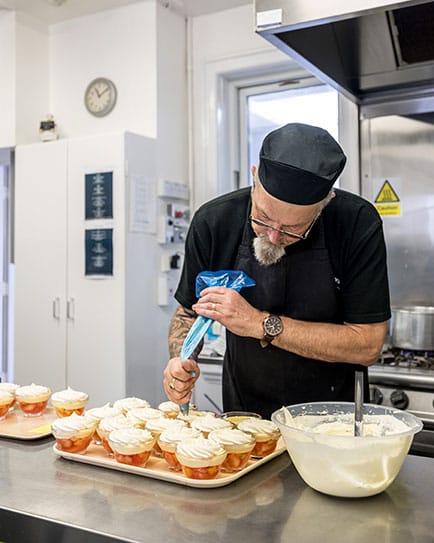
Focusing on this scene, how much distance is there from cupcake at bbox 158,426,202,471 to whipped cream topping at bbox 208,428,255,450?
0.06 m

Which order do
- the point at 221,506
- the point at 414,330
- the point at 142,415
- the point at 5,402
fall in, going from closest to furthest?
the point at 221,506
the point at 142,415
the point at 5,402
the point at 414,330

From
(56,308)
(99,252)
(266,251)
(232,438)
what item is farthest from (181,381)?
(56,308)

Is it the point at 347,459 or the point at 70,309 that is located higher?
the point at 70,309

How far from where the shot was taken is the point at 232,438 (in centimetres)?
132

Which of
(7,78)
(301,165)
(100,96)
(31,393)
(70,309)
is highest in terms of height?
(7,78)

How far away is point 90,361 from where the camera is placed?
141 inches

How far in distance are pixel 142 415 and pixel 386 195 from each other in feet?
6.41

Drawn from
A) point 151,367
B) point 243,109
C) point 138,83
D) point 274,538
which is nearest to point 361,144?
point 243,109

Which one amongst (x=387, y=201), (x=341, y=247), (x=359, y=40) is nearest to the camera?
(x=341, y=247)

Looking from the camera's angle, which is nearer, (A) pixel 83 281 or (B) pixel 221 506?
(B) pixel 221 506

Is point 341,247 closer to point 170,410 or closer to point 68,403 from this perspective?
point 170,410

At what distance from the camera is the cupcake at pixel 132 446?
134cm

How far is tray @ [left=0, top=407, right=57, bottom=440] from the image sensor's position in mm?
1618

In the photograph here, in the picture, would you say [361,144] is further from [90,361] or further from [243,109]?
[90,361]
